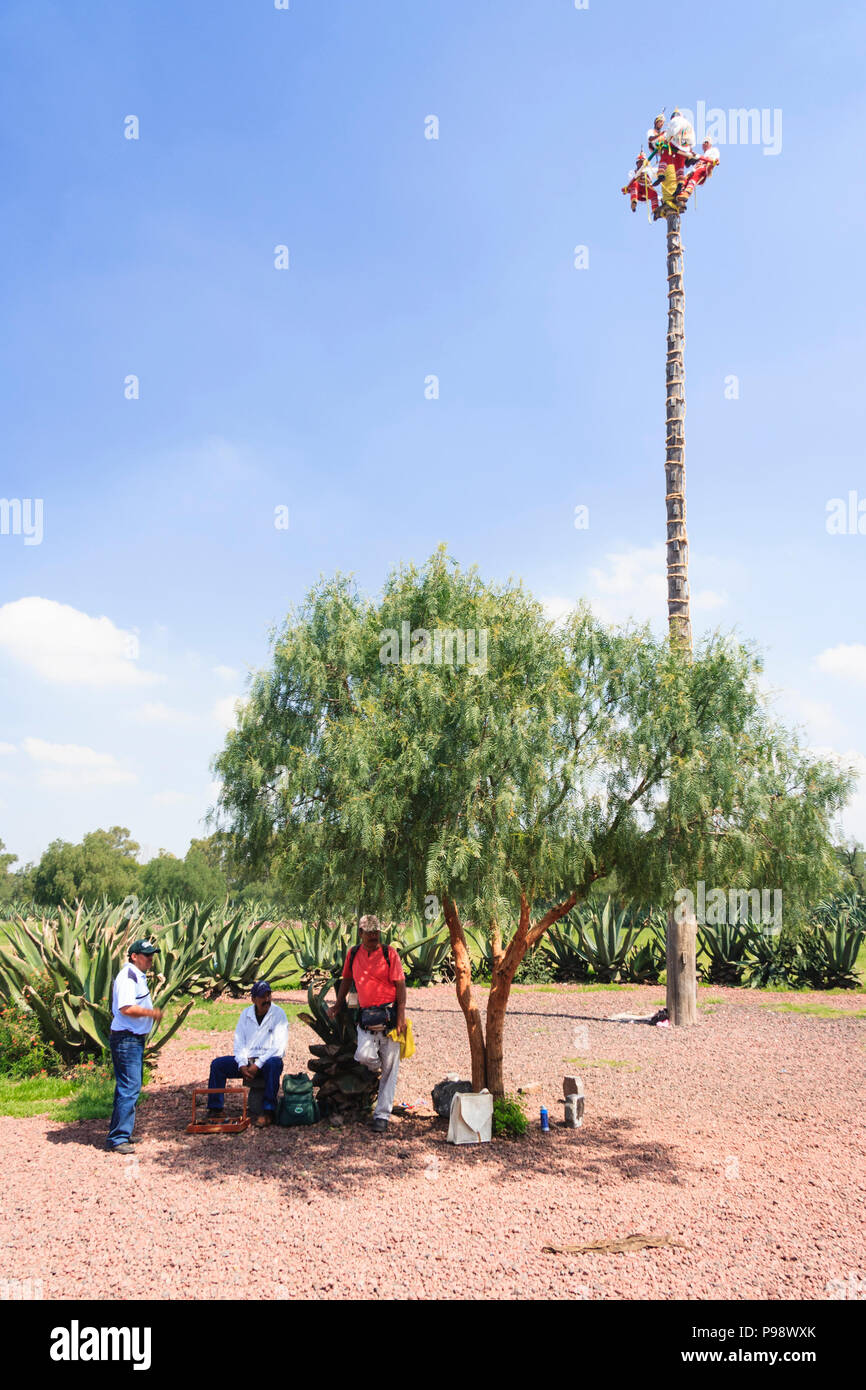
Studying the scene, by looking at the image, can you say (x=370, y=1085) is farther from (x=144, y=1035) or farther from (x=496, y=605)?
(x=496, y=605)

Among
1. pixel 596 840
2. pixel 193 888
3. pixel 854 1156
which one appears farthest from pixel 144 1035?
pixel 193 888

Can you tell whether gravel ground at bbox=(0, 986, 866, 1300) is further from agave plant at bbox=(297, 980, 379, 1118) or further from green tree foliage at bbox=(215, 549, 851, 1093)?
green tree foliage at bbox=(215, 549, 851, 1093)

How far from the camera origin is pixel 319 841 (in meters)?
5.93

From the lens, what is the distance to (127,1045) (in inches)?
263

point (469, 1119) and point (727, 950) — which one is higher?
point (469, 1119)

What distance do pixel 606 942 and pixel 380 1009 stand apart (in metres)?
10.8

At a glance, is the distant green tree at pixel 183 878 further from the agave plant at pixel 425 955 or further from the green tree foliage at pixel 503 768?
the green tree foliage at pixel 503 768

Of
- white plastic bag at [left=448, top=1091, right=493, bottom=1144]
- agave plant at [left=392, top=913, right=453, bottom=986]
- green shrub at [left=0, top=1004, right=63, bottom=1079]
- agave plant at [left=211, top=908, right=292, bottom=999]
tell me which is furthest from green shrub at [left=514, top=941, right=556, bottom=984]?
white plastic bag at [left=448, top=1091, right=493, bottom=1144]

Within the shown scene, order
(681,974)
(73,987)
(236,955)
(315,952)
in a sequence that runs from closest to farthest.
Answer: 1. (73,987)
2. (681,974)
3. (236,955)
4. (315,952)

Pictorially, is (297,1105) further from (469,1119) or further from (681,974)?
(681,974)

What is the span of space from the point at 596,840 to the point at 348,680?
2.25 metres

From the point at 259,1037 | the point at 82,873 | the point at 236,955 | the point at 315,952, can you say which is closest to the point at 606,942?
the point at 315,952

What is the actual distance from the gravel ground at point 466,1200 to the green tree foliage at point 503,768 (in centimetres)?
A: 184

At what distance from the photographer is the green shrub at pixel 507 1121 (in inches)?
279
